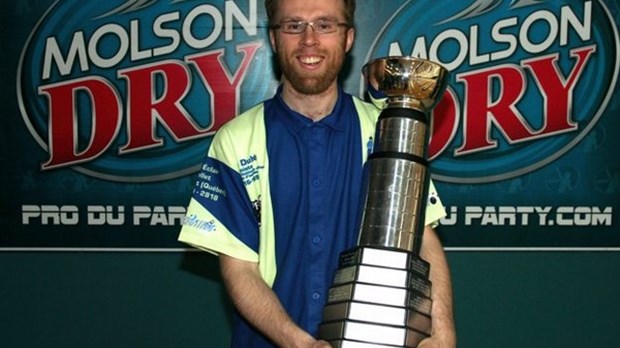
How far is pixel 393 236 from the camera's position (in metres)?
1.32

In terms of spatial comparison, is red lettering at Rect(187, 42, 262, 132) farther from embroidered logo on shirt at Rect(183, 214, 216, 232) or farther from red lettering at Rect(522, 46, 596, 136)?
embroidered logo on shirt at Rect(183, 214, 216, 232)

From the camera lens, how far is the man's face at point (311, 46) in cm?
147

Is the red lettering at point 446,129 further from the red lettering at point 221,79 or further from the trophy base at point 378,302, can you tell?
Answer: the trophy base at point 378,302

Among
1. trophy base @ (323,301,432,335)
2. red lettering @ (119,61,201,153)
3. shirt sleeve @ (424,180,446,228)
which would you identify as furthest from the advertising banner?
trophy base @ (323,301,432,335)

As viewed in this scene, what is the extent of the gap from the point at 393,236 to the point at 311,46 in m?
0.39

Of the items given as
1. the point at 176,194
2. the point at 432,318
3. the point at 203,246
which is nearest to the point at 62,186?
the point at 176,194

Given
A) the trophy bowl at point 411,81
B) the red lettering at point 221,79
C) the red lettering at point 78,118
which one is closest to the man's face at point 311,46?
the trophy bowl at point 411,81

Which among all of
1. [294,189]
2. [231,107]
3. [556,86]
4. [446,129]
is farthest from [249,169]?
[556,86]

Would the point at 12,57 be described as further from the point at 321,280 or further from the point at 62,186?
the point at 321,280

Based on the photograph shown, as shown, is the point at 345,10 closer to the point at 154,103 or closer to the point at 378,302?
the point at 378,302

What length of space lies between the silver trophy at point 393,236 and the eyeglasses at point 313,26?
12 centimetres

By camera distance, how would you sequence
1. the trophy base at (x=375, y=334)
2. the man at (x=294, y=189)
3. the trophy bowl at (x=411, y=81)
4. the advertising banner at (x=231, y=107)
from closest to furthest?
the trophy base at (x=375, y=334) < the trophy bowl at (x=411, y=81) < the man at (x=294, y=189) < the advertising banner at (x=231, y=107)

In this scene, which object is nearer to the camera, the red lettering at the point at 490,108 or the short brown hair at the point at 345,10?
the short brown hair at the point at 345,10

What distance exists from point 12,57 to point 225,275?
1.31 m
